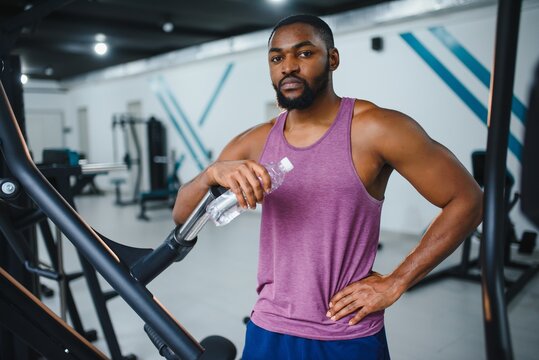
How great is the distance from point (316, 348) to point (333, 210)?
1.11 ft

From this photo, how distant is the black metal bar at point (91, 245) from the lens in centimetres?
80

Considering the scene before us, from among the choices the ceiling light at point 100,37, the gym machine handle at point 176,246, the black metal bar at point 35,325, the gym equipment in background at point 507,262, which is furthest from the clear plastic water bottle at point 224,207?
the ceiling light at point 100,37

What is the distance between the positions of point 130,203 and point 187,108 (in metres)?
2.08

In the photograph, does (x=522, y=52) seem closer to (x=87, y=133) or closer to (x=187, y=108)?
(x=187, y=108)

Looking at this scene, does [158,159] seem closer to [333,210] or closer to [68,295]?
[68,295]

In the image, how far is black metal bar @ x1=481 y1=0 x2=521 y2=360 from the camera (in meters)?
0.49

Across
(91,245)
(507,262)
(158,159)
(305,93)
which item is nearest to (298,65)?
(305,93)

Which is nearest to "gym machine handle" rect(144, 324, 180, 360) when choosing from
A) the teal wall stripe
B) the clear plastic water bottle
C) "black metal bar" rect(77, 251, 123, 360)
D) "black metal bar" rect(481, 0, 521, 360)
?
the clear plastic water bottle

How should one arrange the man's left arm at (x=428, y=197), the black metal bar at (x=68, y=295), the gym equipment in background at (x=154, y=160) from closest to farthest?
the man's left arm at (x=428, y=197) → the black metal bar at (x=68, y=295) → the gym equipment in background at (x=154, y=160)

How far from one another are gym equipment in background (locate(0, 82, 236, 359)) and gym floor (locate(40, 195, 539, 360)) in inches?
68.7

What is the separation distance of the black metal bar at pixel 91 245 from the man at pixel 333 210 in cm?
27

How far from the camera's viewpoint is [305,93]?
1.12 meters

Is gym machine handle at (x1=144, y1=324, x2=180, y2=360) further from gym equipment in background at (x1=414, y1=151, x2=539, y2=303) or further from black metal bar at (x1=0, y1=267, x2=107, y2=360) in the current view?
gym equipment in background at (x1=414, y1=151, x2=539, y2=303)

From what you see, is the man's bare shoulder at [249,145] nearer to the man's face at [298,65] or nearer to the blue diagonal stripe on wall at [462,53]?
the man's face at [298,65]
